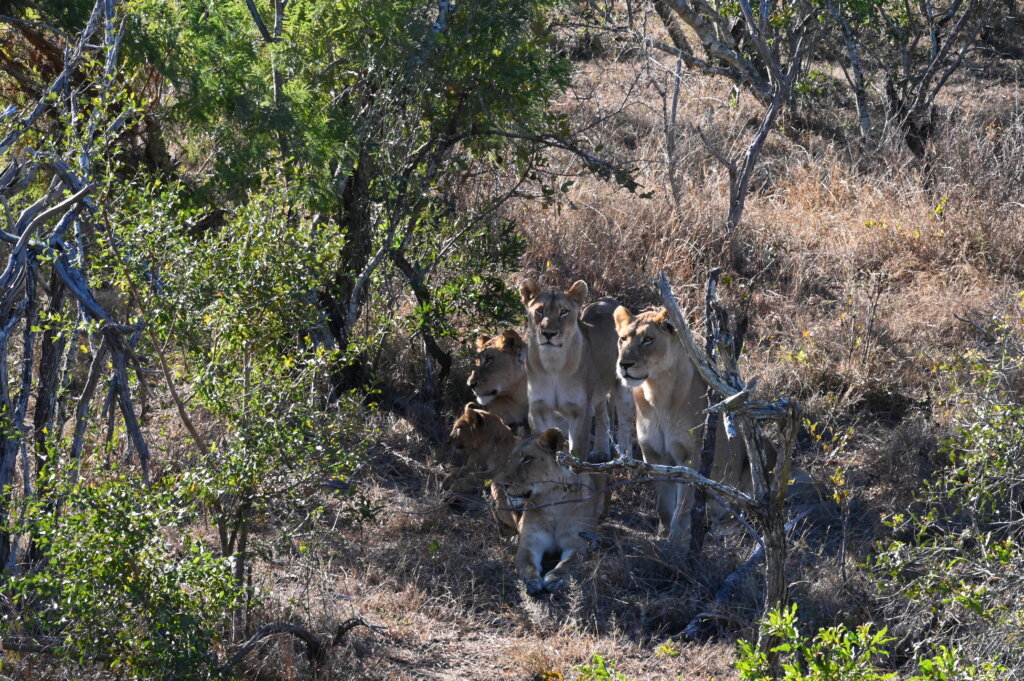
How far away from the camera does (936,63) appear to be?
42.3ft

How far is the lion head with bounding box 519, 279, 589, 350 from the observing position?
8562 millimetres

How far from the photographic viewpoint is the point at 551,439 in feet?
24.7

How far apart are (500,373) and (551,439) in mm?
1564

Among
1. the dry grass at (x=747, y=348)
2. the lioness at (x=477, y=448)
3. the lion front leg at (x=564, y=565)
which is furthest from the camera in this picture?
the lioness at (x=477, y=448)

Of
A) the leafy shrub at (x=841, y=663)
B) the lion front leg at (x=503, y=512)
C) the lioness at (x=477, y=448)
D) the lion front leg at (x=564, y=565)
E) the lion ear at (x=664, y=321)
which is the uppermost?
the lion ear at (x=664, y=321)

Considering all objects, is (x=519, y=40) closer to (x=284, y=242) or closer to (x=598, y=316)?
(x=598, y=316)

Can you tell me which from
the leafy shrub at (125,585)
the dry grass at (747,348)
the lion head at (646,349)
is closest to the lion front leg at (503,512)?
the dry grass at (747,348)

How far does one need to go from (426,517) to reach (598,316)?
7.60 feet

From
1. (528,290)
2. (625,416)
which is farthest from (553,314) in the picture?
(625,416)

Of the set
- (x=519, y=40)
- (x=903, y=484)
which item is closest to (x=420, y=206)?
(x=519, y=40)

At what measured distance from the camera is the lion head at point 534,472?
7484mm

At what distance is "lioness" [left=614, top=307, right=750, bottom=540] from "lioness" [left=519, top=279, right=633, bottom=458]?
601 mm

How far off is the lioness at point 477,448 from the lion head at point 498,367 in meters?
0.53

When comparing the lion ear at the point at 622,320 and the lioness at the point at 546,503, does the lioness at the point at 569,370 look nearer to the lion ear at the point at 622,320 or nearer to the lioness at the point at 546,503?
the lion ear at the point at 622,320
